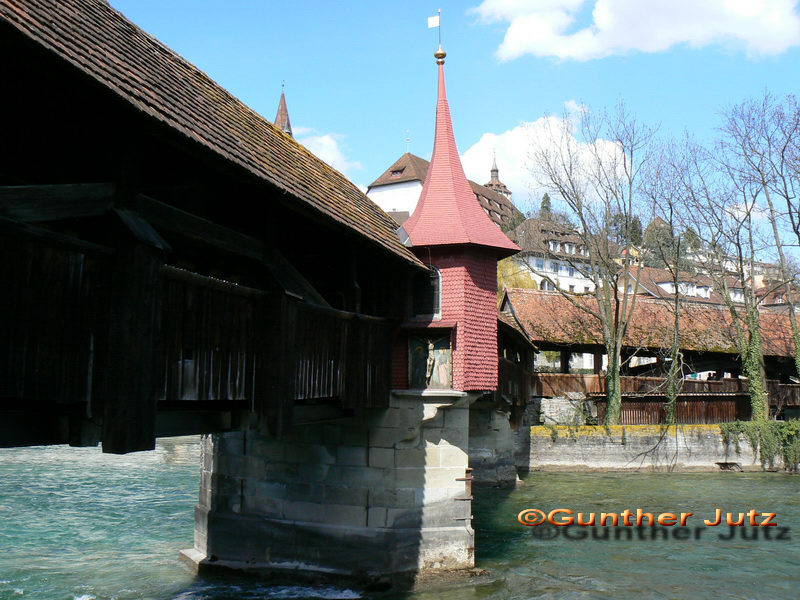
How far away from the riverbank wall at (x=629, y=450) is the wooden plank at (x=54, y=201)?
61.2 feet

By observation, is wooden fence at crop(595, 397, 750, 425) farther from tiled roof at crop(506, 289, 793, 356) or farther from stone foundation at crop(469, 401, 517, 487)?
stone foundation at crop(469, 401, 517, 487)

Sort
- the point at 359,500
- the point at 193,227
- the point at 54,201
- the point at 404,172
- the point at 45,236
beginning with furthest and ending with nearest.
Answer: the point at 404,172, the point at 359,500, the point at 193,227, the point at 54,201, the point at 45,236

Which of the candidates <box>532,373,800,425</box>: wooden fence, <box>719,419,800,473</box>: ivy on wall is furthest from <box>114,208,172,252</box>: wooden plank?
<box>719,419,800,473</box>: ivy on wall

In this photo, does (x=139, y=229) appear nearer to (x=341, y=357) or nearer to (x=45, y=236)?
(x=45, y=236)

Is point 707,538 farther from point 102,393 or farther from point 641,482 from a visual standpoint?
point 102,393

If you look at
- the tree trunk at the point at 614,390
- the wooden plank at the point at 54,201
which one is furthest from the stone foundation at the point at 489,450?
the wooden plank at the point at 54,201

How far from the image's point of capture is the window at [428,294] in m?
10.9

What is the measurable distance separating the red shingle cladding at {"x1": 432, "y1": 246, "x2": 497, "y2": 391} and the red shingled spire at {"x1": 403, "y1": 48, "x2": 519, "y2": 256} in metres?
0.20

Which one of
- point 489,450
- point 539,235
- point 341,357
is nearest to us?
point 341,357

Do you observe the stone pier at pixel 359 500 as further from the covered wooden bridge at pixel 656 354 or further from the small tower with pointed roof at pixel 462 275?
the covered wooden bridge at pixel 656 354

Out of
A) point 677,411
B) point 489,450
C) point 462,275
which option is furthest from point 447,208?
point 677,411

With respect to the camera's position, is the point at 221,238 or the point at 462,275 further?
the point at 462,275

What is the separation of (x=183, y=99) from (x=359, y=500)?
5.71 meters

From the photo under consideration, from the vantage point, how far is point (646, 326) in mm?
28359
